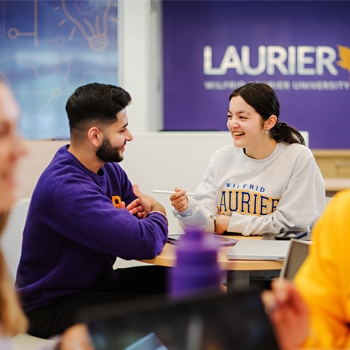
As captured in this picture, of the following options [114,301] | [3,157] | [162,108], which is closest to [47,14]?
[162,108]

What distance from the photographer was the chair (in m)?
1.41

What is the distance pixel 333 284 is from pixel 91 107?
52.0 inches

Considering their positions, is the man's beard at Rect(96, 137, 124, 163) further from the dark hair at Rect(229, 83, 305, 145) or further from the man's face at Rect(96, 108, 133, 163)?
the dark hair at Rect(229, 83, 305, 145)

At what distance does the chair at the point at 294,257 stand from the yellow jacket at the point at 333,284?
17.1 inches

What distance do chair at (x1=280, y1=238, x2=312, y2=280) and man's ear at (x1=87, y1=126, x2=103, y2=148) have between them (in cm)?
90

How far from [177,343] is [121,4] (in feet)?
14.7

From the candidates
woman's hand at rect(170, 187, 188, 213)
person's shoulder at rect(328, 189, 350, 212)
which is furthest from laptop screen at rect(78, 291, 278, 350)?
woman's hand at rect(170, 187, 188, 213)

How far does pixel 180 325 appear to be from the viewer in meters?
0.63

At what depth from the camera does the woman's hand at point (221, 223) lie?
90.9 inches

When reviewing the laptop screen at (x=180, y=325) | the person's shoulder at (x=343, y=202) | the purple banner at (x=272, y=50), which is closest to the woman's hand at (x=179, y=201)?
the person's shoulder at (x=343, y=202)

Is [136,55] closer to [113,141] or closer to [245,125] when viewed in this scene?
[245,125]

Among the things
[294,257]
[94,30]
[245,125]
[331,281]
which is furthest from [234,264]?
[94,30]

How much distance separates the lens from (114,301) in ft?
5.96

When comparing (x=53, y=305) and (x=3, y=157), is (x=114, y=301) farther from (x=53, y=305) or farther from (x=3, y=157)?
(x=3, y=157)
